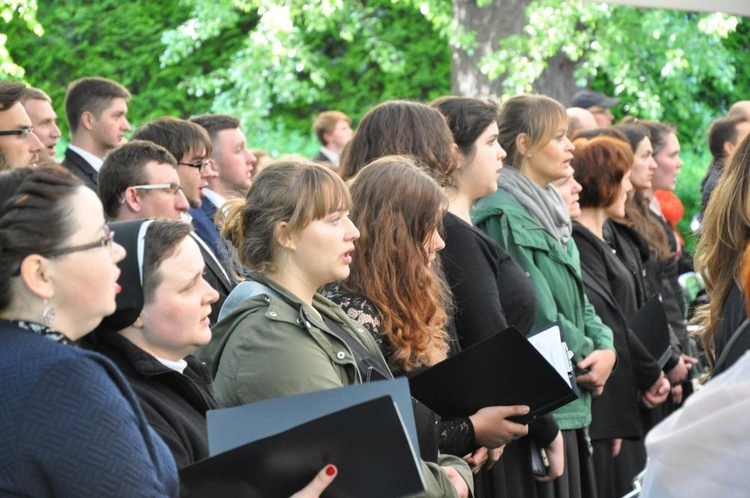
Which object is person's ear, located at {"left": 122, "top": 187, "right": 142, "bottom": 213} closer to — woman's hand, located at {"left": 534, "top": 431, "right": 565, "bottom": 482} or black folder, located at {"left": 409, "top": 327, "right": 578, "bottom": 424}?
black folder, located at {"left": 409, "top": 327, "right": 578, "bottom": 424}

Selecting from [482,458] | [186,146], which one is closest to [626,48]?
[186,146]

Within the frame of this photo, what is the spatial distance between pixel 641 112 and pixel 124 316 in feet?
45.9

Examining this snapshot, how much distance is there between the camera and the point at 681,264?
966 cm

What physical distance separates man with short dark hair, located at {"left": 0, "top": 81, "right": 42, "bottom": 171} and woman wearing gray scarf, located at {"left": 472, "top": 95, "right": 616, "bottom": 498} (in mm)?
2081

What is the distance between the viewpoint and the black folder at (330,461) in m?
2.87

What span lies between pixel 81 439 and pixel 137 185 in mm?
2837

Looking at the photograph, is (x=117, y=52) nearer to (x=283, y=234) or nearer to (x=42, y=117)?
(x=42, y=117)

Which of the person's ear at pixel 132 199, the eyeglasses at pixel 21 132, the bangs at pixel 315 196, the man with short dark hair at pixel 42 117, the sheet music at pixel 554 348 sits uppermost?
the bangs at pixel 315 196

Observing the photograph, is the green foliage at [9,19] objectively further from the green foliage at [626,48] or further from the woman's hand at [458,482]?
the woman's hand at [458,482]

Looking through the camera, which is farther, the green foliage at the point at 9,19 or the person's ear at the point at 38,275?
the green foliage at the point at 9,19

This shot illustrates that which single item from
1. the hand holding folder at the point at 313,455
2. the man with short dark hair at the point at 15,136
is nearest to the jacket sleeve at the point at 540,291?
the man with short dark hair at the point at 15,136

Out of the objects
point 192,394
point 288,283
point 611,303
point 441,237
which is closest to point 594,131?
point 611,303

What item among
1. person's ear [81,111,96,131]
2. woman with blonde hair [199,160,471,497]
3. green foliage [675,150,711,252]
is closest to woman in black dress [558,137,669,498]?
woman with blonde hair [199,160,471,497]

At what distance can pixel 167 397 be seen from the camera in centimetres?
327
